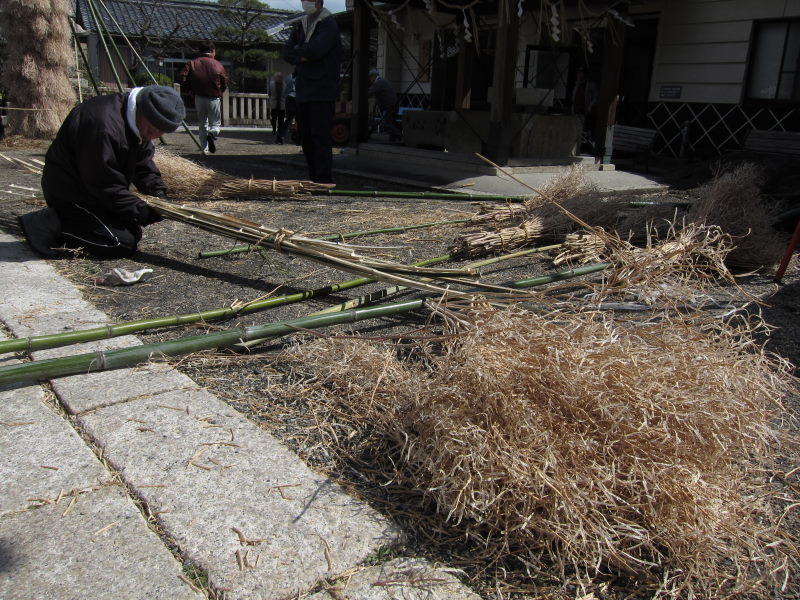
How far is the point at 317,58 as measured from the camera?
22.3 ft

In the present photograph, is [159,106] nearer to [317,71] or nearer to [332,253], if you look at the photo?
[332,253]

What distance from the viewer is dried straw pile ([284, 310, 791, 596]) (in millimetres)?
1493

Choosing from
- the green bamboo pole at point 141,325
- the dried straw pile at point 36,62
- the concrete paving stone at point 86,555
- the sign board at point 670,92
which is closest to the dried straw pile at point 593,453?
the concrete paving stone at point 86,555

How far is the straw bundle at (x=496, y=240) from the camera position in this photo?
4.11 metres

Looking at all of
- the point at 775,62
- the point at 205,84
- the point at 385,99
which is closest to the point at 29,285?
the point at 205,84

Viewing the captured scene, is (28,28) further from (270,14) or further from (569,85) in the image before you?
(270,14)

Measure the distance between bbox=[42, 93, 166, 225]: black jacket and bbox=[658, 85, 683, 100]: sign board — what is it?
8.76 m

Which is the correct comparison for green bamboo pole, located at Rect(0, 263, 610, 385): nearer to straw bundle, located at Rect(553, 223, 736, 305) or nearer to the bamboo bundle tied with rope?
the bamboo bundle tied with rope

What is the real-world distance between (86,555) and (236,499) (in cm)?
36

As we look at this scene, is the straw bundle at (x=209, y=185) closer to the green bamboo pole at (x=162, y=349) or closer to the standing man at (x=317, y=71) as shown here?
the standing man at (x=317, y=71)

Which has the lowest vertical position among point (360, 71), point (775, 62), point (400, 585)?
point (400, 585)

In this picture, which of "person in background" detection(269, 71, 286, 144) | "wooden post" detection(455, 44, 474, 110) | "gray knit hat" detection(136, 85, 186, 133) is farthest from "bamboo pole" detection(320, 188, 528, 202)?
"person in background" detection(269, 71, 286, 144)

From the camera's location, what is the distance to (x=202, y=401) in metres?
2.18

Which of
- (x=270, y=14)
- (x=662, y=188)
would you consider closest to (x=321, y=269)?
(x=662, y=188)
